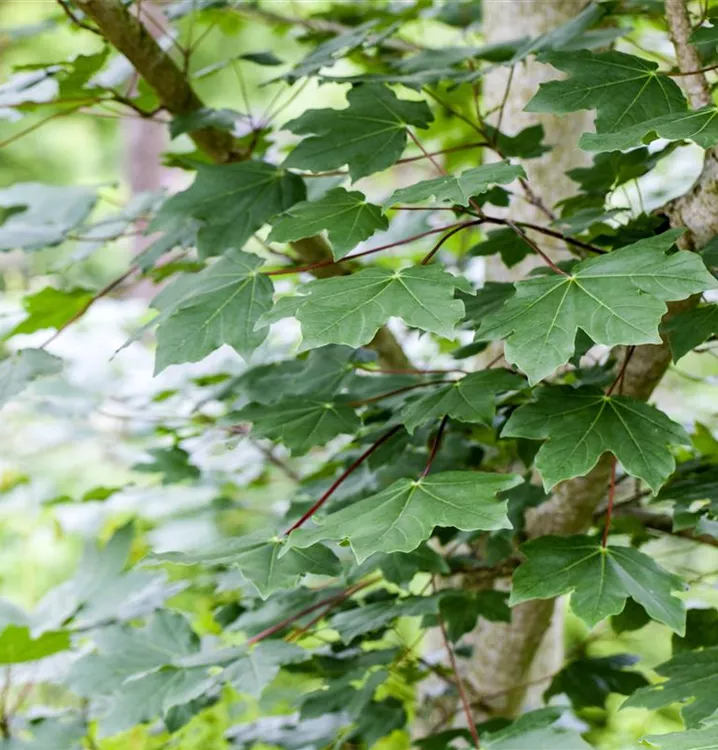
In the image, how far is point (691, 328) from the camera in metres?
0.73

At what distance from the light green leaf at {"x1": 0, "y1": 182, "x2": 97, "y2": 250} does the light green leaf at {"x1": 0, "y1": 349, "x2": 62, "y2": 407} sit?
0.66 feet

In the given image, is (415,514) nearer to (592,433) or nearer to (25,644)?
(592,433)

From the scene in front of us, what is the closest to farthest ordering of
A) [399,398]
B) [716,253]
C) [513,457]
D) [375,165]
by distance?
1. [716,253]
2. [375,165]
3. [399,398]
4. [513,457]

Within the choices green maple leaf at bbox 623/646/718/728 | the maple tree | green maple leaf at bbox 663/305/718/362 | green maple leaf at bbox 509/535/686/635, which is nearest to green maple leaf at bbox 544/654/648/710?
the maple tree

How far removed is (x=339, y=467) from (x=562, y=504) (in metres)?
0.31

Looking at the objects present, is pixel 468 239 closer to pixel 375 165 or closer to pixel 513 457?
pixel 513 457

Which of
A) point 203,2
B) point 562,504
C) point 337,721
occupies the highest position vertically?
point 203,2

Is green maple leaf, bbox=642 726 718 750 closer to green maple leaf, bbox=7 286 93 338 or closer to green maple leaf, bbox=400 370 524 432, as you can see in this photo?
green maple leaf, bbox=400 370 524 432

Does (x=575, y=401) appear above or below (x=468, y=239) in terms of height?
above

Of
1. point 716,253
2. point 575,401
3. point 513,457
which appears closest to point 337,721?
point 513,457

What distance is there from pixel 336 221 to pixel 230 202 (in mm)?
233

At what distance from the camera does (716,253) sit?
2.36 feet

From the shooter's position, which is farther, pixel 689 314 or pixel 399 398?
pixel 399 398

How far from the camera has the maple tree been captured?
665 millimetres
